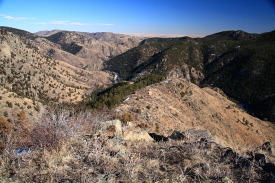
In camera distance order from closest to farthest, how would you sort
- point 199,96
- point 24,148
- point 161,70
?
point 24,148 < point 199,96 < point 161,70

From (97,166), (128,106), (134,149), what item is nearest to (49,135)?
(97,166)

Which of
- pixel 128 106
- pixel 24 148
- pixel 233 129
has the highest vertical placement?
pixel 24 148

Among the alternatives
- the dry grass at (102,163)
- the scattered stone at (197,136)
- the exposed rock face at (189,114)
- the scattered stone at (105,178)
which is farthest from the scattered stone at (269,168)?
the exposed rock face at (189,114)

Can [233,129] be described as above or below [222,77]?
below

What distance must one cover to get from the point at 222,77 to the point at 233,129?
350 feet

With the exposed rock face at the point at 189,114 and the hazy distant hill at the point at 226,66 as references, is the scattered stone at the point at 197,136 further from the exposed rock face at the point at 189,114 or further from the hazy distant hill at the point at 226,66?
the hazy distant hill at the point at 226,66

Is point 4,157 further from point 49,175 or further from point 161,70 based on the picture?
point 161,70

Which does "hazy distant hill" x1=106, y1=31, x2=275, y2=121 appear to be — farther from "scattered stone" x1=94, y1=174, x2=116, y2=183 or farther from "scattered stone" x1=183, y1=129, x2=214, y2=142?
"scattered stone" x1=94, y1=174, x2=116, y2=183

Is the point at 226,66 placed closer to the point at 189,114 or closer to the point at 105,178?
the point at 189,114

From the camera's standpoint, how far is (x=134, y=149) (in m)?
5.04

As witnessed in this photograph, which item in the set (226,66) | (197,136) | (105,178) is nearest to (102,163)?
(105,178)

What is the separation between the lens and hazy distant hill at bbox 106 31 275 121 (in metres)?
86.2

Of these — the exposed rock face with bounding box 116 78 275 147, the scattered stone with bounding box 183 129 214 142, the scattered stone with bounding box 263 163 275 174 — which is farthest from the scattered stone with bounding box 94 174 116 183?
the exposed rock face with bounding box 116 78 275 147

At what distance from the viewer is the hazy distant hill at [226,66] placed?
283ft
